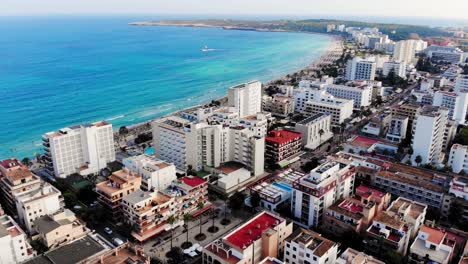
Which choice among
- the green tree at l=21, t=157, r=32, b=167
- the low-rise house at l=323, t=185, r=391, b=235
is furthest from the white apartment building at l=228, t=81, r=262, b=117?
the low-rise house at l=323, t=185, r=391, b=235

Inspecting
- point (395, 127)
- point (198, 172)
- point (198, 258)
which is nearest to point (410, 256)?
point (198, 258)

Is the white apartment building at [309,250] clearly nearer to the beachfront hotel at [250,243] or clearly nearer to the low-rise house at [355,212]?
the beachfront hotel at [250,243]

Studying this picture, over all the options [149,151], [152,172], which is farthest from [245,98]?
[152,172]

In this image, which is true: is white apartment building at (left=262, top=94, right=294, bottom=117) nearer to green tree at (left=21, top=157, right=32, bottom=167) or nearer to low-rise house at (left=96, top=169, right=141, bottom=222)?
low-rise house at (left=96, top=169, right=141, bottom=222)

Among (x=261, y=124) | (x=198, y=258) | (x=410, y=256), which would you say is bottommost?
(x=198, y=258)

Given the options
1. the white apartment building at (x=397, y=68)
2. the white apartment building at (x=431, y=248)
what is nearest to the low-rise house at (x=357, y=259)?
the white apartment building at (x=431, y=248)

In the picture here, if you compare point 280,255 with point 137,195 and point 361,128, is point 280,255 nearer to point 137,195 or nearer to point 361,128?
point 137,195
